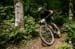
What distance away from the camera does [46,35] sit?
35.1ft

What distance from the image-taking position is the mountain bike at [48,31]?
1027 centimetres

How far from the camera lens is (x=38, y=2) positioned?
524 inches

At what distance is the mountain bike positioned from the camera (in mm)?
10271

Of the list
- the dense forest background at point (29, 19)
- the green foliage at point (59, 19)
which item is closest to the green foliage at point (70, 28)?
the dense forest background at point (29, 19)

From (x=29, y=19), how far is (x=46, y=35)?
5.10ft

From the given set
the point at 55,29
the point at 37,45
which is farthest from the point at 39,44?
the point at 55,29

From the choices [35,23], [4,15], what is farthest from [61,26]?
[4,15]

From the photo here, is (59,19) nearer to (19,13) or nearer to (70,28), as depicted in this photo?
(70,28)

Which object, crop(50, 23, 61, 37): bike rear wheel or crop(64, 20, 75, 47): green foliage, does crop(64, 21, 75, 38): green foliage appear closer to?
crop(64, 20, 75, 47): green foliage

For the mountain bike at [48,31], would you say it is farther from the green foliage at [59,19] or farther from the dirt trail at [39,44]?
the green foliage at [59,19]

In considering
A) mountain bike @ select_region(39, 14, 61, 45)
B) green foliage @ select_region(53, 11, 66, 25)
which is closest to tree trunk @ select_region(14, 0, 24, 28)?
mountain bike @ select_region(39, 14, 61, 45)

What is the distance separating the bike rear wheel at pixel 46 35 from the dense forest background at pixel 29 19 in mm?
418

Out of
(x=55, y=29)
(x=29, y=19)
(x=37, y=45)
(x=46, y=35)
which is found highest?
(x=29, y=19)

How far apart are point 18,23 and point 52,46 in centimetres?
221
